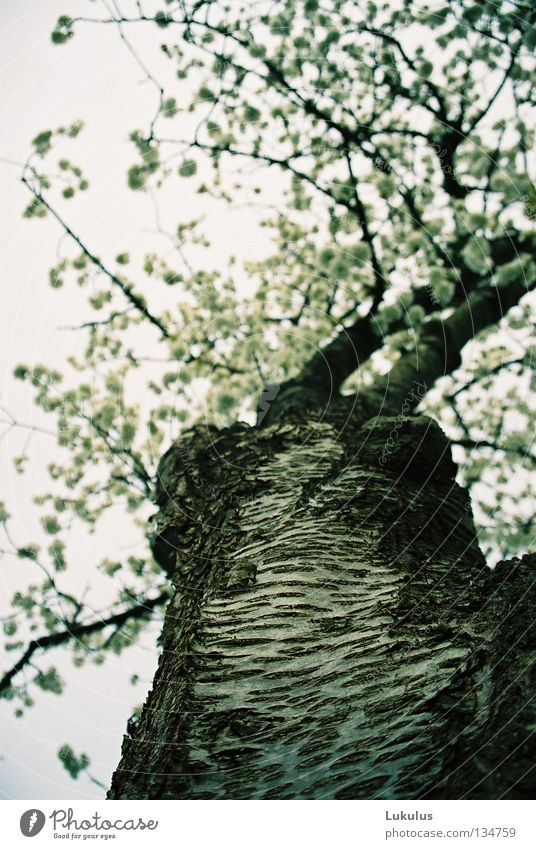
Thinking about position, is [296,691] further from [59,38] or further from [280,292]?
[280,292]

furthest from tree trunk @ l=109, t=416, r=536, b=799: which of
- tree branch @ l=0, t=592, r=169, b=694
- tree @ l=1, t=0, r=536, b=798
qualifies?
tree branch @ l=0, t=592, r=169, b=694

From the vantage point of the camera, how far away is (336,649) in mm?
1302

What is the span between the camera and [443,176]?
362 centimetres

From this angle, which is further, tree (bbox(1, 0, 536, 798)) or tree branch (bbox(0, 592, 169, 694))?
tree branch (bbox(0, 592, 169, 694))

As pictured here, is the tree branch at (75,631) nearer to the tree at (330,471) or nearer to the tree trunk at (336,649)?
the tree at (330,471)

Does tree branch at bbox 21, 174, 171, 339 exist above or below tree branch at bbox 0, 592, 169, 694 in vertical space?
above

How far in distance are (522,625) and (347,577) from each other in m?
0.43

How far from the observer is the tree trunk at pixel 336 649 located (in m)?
1.03

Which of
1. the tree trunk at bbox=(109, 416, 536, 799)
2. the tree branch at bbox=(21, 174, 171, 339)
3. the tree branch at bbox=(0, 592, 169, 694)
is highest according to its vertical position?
the tree branch at bbox=(21, 174, 171, 339)

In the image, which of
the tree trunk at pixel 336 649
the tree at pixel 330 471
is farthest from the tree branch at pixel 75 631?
the tree trunk at pixel 336 649

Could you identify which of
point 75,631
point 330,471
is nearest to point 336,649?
point 330,471

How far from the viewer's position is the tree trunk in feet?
3.36

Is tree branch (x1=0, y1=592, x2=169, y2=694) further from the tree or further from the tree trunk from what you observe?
the tree trunk

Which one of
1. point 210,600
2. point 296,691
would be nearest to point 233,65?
point 210,600
